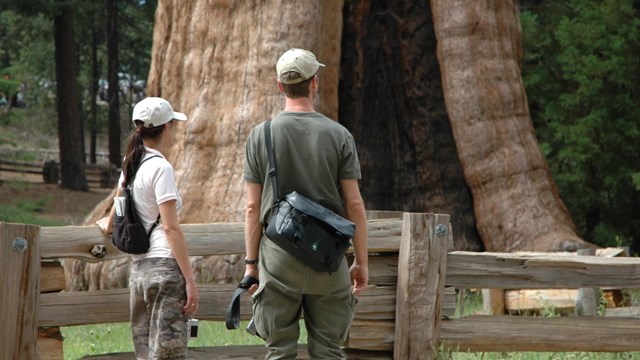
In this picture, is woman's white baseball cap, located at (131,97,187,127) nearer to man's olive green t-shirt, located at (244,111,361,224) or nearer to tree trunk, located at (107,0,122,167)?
man's olive green t-shirt, located at (244,111,361,224)

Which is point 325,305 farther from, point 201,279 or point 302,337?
point 201,279

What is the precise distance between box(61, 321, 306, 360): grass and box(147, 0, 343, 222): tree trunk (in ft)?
5.34

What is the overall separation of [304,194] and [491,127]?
23.8ft

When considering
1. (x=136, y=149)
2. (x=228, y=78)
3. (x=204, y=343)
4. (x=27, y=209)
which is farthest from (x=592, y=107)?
(x=27, y=209)

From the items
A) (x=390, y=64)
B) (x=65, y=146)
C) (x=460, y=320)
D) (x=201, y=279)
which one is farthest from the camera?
(x=65, y=146)

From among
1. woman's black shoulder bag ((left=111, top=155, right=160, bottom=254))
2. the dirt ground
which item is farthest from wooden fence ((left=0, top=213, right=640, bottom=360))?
the dirt ground

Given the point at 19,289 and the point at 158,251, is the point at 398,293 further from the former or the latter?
the point at 19,289

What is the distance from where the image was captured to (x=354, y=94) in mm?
13430

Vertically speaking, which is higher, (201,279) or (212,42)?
(212,42)

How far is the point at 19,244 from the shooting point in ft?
21.1

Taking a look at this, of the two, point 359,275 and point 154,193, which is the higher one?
point 154,193

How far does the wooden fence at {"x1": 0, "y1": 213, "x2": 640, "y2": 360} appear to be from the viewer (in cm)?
650

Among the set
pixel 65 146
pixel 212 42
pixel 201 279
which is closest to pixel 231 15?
pixel 212 42

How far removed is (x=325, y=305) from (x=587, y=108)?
12.8 metres
